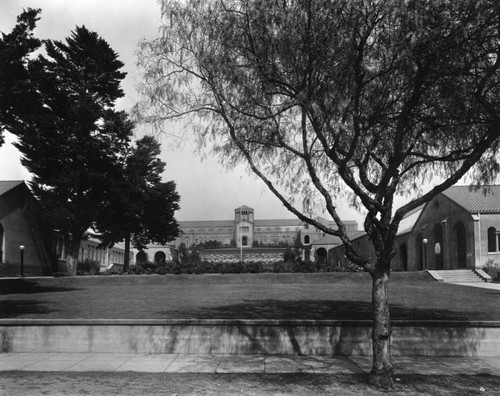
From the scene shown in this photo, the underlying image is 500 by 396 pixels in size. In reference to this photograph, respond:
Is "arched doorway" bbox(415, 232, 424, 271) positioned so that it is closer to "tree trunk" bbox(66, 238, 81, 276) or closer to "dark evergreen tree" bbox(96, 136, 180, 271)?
"dark evergreen tree" bbox(96, 136, 180, 271)

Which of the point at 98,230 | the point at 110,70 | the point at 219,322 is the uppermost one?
the point at 110,70

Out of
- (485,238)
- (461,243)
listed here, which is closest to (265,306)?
(485,238)

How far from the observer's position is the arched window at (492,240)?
41.6 m

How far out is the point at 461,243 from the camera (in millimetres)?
47438

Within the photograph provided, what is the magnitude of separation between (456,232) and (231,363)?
136ft

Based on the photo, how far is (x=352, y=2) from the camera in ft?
27.7

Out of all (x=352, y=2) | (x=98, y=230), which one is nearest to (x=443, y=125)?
→ (x=352, y=2)

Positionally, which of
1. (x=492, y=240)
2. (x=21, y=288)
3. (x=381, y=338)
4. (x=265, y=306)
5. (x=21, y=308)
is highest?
(x=492, y=240)

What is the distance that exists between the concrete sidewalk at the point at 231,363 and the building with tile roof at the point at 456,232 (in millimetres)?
25969

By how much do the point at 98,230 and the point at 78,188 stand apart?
6624mm

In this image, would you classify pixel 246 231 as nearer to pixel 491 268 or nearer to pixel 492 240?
pixel 492 240

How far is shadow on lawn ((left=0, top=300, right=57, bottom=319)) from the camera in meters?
16.1

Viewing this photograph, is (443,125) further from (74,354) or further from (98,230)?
(98,230)

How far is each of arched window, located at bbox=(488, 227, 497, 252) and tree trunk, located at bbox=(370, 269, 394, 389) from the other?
121ft
